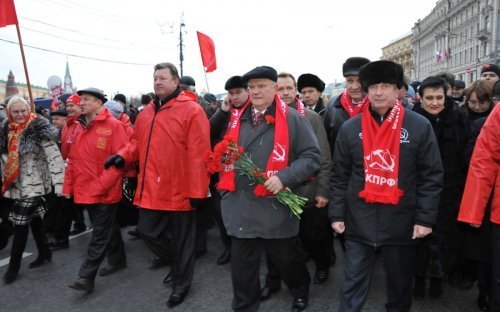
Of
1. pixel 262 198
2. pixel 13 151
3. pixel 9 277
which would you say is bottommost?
pixel 9 277

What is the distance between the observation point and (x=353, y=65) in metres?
4.26

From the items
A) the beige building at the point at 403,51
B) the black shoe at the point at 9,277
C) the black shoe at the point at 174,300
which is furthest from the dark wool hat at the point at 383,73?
the beige building at the point at 403,51

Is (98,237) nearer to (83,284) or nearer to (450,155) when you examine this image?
(83,284)

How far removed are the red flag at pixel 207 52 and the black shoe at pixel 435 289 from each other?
832cm

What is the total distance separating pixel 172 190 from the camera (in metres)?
3.84

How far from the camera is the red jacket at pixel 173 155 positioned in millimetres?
3814

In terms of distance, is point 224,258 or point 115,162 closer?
point 115,162

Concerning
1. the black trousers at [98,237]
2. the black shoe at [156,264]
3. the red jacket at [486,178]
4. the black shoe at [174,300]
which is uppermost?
the red jacket at [486,178]

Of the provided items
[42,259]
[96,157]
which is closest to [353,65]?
[96,157]

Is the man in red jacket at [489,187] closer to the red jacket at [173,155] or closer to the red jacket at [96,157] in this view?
the red jacket at [173,155]

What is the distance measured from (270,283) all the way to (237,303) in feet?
2.90

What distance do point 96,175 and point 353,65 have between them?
292 cm

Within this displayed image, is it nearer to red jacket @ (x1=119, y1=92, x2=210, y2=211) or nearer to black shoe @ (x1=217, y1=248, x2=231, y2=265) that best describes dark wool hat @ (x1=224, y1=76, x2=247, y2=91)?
red jacket @ (x1=119, y1=92, x2=210, y2=211)

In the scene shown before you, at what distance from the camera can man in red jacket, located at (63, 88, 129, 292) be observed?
4.15 metres
